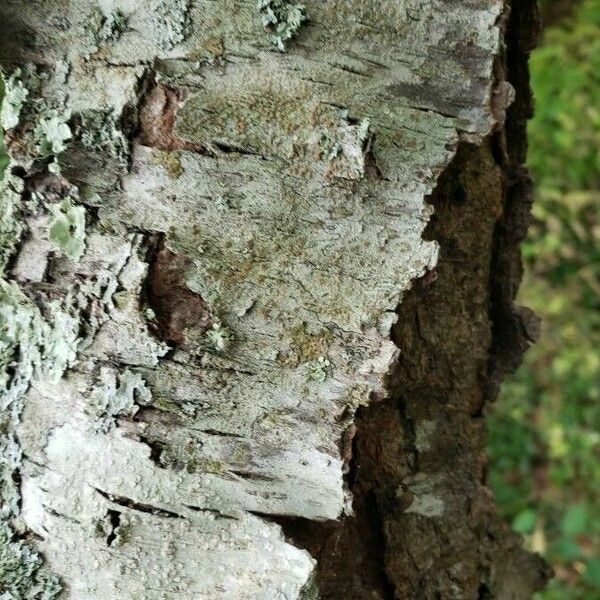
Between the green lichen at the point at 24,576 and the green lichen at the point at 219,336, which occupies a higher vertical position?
the green lichen at the point at 219,336

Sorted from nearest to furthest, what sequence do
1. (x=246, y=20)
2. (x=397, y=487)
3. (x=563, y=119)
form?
1. (x=246, y=20)
2. (x=397, y=487)
3. (x=563, y=119)

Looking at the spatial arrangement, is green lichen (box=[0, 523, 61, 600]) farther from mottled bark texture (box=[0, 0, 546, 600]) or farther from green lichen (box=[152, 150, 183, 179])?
green lichen (box=[152, 150, 183, 179])

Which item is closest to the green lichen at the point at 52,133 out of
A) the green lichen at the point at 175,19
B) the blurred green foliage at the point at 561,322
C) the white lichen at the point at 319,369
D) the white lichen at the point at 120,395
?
the green lichen at the point at 175,19

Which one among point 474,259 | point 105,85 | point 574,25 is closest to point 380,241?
point 474,259

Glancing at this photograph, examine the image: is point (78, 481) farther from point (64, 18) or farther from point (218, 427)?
point (64, 18)

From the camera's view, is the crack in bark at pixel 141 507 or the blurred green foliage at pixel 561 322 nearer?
the crack in bark at pixel 141 507

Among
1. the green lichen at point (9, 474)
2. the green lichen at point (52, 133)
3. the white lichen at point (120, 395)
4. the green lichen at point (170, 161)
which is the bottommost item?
the green lichen at point (9, 474)

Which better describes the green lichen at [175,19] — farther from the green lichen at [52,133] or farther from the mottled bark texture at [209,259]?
the green lichen at [52,133]

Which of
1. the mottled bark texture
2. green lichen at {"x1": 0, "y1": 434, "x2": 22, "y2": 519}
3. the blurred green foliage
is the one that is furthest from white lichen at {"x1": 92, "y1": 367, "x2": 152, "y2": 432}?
the blurred green foliage
